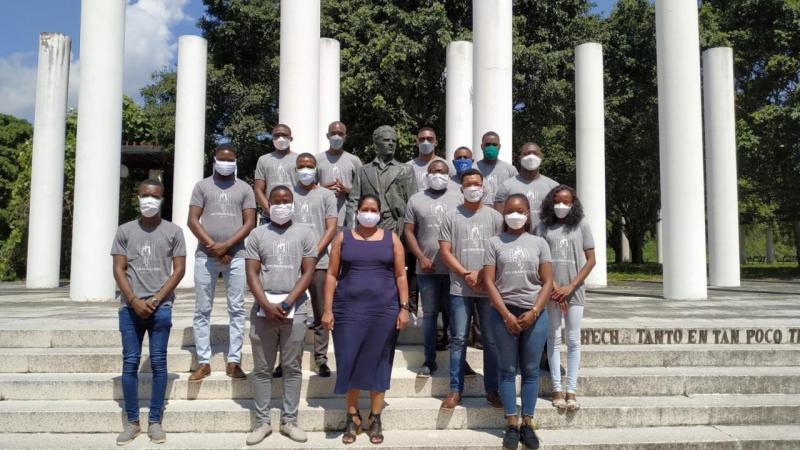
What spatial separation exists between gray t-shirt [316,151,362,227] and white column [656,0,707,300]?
25.4ft

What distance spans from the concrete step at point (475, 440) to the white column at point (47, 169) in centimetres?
1259

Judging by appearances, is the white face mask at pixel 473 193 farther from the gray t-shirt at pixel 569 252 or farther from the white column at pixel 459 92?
the white column at pixel 459 92

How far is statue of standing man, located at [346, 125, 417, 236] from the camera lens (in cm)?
659

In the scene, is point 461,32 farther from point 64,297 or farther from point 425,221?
point 425,221

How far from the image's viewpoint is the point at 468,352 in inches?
264

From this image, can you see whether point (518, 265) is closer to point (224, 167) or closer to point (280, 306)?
point (280, 306)

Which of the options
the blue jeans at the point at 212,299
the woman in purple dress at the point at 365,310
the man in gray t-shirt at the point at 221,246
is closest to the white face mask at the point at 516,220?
the woman in purple dress at the point at 365,310

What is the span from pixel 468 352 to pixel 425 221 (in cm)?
166

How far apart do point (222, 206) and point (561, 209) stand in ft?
10.9

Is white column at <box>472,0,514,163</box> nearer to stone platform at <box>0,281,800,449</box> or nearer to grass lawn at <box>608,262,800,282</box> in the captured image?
stone platform at <box>0,281,800,449</box>

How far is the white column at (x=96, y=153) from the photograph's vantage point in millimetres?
11281

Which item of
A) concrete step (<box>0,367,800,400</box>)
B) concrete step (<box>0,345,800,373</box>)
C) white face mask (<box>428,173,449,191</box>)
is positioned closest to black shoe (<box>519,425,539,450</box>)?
concrete step (<box>0,367,800,400</box>)

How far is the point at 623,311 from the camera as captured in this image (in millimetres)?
9812

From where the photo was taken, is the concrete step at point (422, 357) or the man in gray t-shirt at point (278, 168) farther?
the man in gray t-shirt at point (278, 168)
